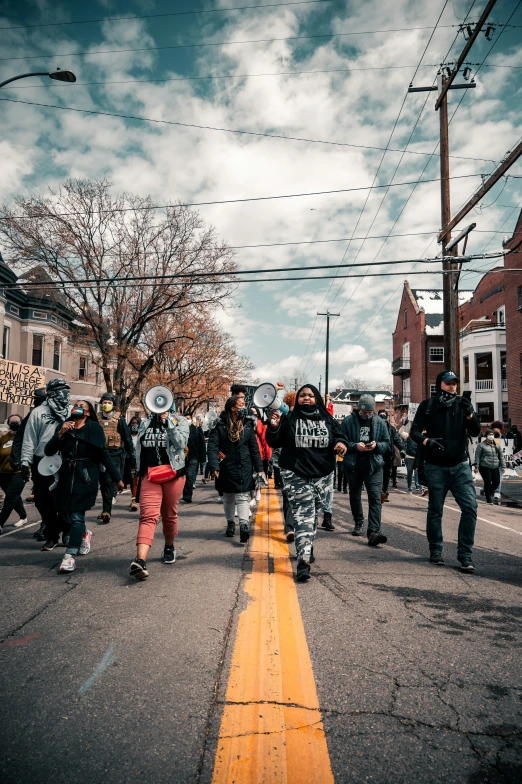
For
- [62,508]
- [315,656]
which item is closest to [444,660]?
[315,656]

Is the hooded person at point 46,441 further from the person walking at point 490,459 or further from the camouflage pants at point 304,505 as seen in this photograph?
the person walking at point 490,459

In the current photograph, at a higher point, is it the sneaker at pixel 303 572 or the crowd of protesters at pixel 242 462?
the crowd of protesters at pixel 242 462

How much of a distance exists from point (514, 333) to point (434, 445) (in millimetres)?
30771

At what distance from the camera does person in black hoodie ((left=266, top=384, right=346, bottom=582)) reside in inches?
214

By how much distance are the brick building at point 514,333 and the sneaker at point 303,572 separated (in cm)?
3030

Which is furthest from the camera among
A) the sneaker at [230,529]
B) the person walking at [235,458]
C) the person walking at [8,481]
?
the person walking at [8,481]

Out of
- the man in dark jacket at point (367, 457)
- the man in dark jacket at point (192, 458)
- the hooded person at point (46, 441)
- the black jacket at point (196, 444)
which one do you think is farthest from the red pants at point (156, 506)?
the black jacket at point (196, 444)

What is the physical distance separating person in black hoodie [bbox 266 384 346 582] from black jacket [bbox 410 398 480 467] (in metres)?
1.33

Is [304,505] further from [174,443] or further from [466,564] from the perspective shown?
[466,564]

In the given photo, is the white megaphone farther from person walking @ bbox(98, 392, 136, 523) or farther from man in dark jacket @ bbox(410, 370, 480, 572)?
person walking @ bbox(98, 392, 136, 523)

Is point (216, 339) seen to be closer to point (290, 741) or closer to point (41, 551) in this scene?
point (41, 551)

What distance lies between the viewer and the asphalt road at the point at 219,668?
7.32 feet

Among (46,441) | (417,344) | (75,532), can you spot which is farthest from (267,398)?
(417,344)

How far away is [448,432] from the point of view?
6.25 metres
